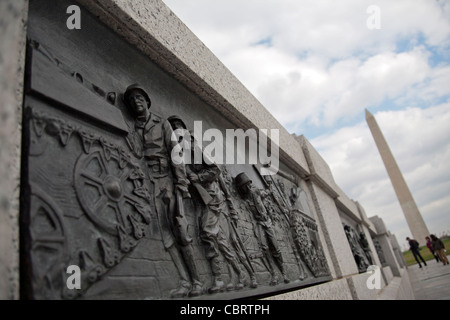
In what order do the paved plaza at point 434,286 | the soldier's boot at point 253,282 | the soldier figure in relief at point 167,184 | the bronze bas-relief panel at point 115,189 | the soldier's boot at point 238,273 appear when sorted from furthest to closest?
the paved plaza at point 434,286, the soldier's boot at point 253,282, the soldier's boot at point 238,273, the soldier figure in relief at point 167,184, the bronze bas-relief panel at point 115,189

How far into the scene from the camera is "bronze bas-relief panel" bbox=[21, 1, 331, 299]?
123 centimetres

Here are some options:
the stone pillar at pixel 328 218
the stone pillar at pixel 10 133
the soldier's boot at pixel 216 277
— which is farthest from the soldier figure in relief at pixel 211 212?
the stone pillar at pixel 328 218

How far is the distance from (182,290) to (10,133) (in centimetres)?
116

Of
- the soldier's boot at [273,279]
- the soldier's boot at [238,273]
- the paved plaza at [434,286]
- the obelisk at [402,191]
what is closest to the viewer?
the soldier's boot at [238,273]

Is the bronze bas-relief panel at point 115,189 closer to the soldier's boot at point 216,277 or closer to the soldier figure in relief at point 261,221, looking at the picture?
the soldier's boot at point 216,277

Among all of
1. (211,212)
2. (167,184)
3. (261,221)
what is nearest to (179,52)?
(167,184)

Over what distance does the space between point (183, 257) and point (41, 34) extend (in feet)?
4.80

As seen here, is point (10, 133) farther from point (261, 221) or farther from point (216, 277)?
point (261, 221)

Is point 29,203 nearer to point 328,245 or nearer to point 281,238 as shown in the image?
point 281,238

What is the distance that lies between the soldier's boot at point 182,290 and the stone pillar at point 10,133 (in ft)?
2.76

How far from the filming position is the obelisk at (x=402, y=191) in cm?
2641

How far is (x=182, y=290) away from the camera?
1698 millimetres

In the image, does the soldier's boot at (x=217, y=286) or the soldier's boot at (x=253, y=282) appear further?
the soldier's boot at (x=253, y=282)

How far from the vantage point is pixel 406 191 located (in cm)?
2661
